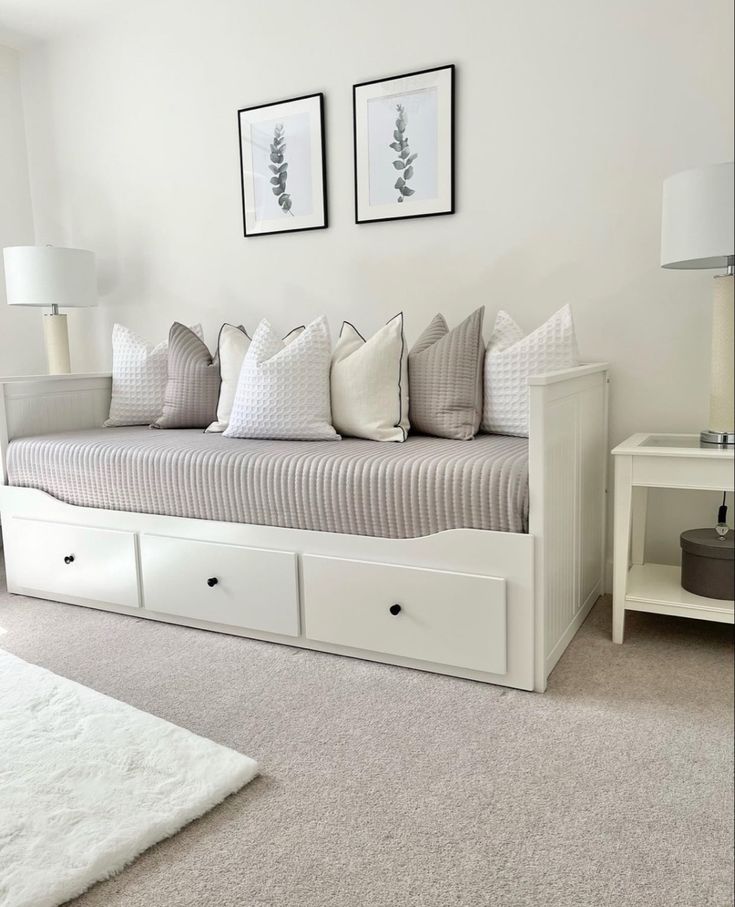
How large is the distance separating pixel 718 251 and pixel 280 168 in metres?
2.33

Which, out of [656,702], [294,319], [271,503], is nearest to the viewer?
[656,702]

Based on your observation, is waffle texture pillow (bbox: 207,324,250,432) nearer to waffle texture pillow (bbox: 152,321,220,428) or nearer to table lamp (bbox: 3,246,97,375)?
waffle texture pillow (bbox: 152,321,220,428)

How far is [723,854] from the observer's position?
13.3 inches

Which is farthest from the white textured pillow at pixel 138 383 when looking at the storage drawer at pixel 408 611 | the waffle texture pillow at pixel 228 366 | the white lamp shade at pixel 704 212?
the white lamp shade at pixel 704 212

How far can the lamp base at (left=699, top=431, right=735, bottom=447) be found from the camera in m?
0.35

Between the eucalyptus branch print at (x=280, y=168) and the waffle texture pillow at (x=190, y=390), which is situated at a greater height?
the eucalyptus branch print at (x=280, y=168)

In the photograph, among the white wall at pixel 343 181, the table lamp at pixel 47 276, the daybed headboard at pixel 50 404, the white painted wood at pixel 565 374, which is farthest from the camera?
the table lamp at pixel 47 276

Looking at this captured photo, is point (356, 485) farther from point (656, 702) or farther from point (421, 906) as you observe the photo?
point (656, 702)

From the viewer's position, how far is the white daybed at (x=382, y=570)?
1.50 metres

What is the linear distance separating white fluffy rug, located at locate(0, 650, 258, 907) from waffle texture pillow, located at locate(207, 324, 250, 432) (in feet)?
3.12

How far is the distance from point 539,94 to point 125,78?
5.39 ft

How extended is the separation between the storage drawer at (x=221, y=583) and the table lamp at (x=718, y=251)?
4.74 ft

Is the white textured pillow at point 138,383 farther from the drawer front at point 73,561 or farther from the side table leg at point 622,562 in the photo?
the side table leg at point 622,562

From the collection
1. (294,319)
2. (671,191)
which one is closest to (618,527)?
(671,191)
